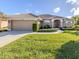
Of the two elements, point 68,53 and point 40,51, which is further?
point 40,51

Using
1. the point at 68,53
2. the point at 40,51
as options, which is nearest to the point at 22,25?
the point at 40,51

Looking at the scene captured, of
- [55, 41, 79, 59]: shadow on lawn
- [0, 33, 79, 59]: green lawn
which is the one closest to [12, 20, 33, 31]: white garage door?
[0, 33, 79, 59]: green lawn

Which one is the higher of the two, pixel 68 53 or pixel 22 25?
pixel 22 25

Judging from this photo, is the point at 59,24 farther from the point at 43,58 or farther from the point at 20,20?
the point at 43,58

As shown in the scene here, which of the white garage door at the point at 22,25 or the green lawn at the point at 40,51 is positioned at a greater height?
the white garage door at the point at 22,25

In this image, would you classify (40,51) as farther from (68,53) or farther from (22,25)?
(22,25)

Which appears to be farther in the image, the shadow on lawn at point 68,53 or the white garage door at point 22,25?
the white garage door at point 22,25

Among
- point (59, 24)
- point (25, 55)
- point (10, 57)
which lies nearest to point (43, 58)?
point (25, 55)

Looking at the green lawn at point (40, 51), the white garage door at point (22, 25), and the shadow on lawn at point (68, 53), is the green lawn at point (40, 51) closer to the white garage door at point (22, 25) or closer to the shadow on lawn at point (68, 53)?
the shadow on lawn at point (68, 53)

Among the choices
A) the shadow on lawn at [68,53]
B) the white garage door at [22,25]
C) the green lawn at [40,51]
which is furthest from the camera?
the white garage door at [22,25]

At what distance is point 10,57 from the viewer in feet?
30.5

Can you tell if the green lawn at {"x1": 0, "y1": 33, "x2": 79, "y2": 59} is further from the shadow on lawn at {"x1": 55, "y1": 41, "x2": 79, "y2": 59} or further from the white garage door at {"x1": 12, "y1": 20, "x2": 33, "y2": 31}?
the white garage door at {"x1": 12, "y1": 20, "x2": 33, "y2": 31}

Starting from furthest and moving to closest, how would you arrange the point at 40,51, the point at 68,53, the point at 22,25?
the point at 22,25 → the point at 40,51 → the point at 68,53

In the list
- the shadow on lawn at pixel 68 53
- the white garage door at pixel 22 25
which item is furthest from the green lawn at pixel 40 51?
the white garage door at pixel 22 25
